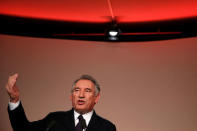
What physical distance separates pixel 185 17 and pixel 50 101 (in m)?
2.23

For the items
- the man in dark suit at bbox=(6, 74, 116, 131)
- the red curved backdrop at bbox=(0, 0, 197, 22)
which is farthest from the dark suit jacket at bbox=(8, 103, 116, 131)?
the red curved backdrop at bbox=(0, 0, 197, 22)

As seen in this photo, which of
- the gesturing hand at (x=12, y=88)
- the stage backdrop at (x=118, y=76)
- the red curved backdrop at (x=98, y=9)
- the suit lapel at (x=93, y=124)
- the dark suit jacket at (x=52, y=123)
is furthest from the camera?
the stage backdrop at (x=118, y=76)

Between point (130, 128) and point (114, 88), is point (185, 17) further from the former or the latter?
point (130, 128)

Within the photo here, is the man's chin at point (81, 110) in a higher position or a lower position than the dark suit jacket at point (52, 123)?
higher

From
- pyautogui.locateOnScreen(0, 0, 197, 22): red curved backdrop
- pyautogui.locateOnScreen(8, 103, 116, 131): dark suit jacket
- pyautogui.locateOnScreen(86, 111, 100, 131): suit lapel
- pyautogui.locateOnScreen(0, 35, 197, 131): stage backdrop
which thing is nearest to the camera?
pyautogui.locateOnScreen(8, 103, 116, 131): dark suit jacket

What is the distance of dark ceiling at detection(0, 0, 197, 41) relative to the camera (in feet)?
16.4

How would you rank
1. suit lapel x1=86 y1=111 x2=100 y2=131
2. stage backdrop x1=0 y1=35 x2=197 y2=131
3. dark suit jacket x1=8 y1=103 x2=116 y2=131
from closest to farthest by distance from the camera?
dark suit jacket x1=8 y1=103 x2=116 y2=131 < suit lapel x1=86 y1=111 x2=100 y2=131 < stage backdrop x1=0 y1=35 x2=197 y2=131

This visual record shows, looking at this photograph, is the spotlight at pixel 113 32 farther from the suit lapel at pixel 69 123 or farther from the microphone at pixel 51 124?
the microphone at pixel 51 124

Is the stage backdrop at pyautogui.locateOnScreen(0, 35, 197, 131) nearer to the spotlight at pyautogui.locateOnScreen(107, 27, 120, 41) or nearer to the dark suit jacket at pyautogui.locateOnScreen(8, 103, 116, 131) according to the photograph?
the spotlight at pyautogui.locateOnScreen(107, 27, 120, 41)

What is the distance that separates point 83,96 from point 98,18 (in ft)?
10.4

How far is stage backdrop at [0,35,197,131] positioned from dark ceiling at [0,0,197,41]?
5.8 inches

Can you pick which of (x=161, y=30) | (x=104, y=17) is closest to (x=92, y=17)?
(x=104, y=17)

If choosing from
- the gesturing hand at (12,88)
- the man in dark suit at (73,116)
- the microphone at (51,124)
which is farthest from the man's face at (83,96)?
the gesturing hand at (12,88)

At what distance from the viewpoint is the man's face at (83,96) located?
2.42 metres
